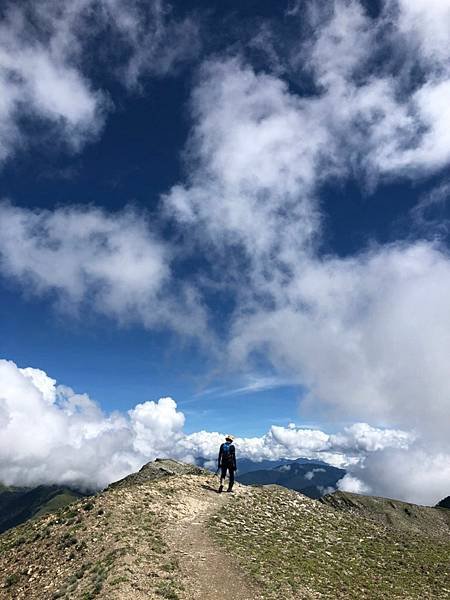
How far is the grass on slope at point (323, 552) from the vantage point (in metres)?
24.6

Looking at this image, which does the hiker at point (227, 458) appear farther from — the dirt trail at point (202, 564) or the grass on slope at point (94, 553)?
the grass on slope at point (94, 553)

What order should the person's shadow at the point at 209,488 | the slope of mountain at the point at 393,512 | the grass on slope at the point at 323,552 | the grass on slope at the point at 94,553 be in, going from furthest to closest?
the slope of mountain at the point at 393,512
the person's shadow at the point at 209,488
the grass on slope at the point at 323,552
the grass on slope at the point at 94,553

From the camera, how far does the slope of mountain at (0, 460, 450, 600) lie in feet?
76.4

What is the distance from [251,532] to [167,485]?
11.1 metres

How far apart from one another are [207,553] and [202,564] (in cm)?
164

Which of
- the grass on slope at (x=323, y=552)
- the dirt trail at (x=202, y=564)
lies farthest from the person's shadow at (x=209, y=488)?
the dirt trail at (x=202, y=564)

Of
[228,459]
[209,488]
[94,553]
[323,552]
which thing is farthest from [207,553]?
[209,488]

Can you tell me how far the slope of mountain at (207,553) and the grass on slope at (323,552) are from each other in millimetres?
94

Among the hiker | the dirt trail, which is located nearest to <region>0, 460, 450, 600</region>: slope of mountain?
the dirt trail

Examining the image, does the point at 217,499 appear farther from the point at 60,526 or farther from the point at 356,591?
the point at 356,591

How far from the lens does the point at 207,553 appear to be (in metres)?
27.0

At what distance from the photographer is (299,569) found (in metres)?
26.1

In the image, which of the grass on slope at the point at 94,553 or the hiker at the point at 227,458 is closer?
the grass on slope at the point at 94,553

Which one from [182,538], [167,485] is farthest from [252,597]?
[167,485]
